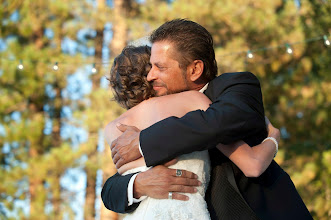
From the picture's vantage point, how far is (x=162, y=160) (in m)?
2.26

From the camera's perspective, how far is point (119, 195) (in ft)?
7.98

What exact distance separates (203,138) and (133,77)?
1.86 ft

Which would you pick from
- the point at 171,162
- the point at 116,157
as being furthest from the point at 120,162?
the point at 171,162

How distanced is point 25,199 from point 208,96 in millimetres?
9817

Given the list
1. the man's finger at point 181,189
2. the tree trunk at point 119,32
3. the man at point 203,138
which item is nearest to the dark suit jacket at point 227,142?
the man at point 203,138

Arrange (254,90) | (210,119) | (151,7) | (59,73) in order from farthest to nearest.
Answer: (59,73), (151,7), (254,90), (210,119)

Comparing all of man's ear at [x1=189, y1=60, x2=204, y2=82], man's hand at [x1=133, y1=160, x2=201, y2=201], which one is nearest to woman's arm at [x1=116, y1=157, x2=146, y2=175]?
man's hand at [x1=133, y1=160, x2=201, y2=201]

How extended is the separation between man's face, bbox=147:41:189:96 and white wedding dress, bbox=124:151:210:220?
35cm

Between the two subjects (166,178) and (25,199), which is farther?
(25,199)

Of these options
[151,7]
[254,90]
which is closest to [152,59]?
[254,90]

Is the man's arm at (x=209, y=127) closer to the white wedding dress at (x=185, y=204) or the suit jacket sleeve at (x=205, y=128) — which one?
the suit jacket sleeve at (x=205, y=128)

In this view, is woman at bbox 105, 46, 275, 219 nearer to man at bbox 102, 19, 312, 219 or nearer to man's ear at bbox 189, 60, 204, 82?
man at bbox 102, 19, 312, 219

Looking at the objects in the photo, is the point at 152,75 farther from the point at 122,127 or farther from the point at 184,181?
the point at 184,181

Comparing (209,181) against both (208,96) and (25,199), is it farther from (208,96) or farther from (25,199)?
(25,199)
